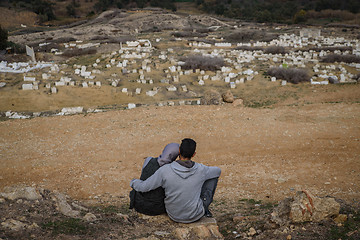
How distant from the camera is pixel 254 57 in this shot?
1962 centimetres

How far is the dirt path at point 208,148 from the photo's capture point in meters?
5.98

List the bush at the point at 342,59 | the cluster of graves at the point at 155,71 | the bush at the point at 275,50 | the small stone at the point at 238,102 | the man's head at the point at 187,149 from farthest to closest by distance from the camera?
the bush at the point at 275,50 → the bush at the point at 342,59 → the cluster of graves at the point at 155,71 → the small stone at the point at 238,102 → the man's head at the point at 187,149

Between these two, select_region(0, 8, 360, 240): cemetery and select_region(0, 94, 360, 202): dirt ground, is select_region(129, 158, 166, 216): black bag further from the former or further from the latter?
select_region(0, 94, 360, 202): dirt ground

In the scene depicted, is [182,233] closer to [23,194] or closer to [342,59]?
[23,194]

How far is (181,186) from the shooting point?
12.4 feet

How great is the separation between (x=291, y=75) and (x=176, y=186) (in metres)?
12.8

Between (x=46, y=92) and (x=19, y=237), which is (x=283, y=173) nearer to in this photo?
(x=19, y=237)

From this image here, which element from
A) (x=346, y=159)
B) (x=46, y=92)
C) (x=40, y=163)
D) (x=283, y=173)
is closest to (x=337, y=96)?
(x=346, y=159)

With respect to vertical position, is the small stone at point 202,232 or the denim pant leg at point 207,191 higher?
the denim pant leg at point 207,191

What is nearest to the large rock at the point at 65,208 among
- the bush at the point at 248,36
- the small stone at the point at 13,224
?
the small stone at the point at 13,224

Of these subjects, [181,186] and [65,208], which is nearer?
[181,186]

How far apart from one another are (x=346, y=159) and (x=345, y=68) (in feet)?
41.2

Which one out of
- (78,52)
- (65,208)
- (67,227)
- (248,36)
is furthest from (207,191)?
(248,36)

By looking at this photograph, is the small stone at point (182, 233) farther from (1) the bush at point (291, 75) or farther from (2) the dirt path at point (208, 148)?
(1) the bush at point (291, 75)
